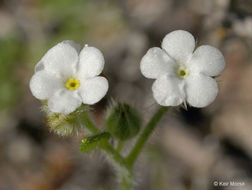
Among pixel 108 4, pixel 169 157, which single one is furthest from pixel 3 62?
pixel 169 157

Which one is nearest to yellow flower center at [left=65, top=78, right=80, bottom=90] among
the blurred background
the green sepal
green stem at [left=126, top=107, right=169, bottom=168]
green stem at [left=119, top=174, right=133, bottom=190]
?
the green sepal

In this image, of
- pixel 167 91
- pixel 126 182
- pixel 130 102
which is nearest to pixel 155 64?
pixel 167 91

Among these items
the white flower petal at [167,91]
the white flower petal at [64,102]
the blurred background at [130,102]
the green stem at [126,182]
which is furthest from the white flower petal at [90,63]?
the blurred background at [130,102]

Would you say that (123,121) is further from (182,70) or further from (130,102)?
(130,102)

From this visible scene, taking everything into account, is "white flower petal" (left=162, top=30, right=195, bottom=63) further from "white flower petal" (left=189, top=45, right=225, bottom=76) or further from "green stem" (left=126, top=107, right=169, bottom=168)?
"green stem" (left=126, top=107, right=169, bottom=168)

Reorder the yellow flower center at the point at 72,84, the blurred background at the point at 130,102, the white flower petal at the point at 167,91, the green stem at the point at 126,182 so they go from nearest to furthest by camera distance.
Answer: the white flower petal at the point at 167,91, the yellow flower center at the point at 72,84, the green stem at the point at 126,182, the blurred background at the point at 130,102

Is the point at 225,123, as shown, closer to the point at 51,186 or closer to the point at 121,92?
the point at 121,92

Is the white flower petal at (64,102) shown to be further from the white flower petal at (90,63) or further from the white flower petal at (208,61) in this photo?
the white flower petal at (208,61)
